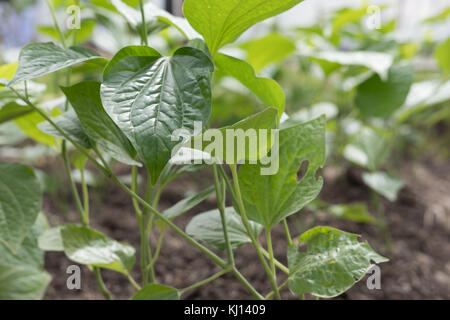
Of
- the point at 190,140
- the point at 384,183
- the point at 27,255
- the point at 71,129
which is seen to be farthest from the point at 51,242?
the point at 384,183

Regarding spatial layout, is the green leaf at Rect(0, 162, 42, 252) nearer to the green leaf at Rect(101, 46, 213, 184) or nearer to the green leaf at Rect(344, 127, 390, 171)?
the green leaf at Rect(101, 46, 213, 184)

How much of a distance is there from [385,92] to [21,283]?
68cm

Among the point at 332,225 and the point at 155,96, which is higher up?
the point at 155,96

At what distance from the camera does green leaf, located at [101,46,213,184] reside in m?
0.27

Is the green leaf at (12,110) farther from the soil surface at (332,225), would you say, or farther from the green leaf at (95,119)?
the soil surface at (332,225)

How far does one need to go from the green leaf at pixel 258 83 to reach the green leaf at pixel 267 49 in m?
0.37

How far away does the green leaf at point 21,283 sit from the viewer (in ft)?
1.80

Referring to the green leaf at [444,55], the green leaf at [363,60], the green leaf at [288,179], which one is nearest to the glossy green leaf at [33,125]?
the green leaf at [288,179]

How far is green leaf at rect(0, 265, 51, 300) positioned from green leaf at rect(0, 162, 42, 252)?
13 centimetres

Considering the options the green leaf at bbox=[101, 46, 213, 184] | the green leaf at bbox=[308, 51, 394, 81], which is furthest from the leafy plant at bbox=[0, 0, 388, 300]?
the green leaf at bbox=[308, 51, 394, 81]

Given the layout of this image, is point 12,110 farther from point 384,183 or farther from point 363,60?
point 384,183

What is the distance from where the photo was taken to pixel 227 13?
1.06 feet

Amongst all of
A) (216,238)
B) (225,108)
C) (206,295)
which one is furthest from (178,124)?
(225,108)

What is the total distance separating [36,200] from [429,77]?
A: 1.72m
